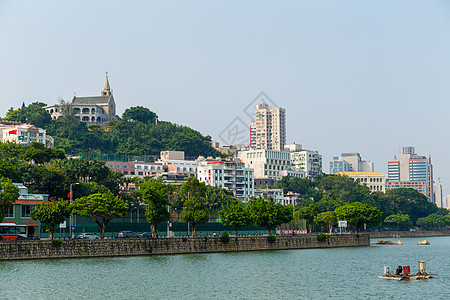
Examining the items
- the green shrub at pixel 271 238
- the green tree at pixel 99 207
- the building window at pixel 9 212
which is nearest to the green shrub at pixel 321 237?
the green shrub at pixel 271 238

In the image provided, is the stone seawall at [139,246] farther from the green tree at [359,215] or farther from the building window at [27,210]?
the green tree at [359,215]

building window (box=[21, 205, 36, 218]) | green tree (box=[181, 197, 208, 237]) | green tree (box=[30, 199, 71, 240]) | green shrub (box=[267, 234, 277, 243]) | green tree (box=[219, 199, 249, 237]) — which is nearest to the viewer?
green tree (box=[30, 199, 71, 240])

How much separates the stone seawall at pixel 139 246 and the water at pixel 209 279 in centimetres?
196

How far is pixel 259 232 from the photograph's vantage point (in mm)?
133250

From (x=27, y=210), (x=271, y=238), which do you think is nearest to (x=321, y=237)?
(x=271, y=238)

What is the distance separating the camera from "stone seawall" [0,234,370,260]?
81.5 metres

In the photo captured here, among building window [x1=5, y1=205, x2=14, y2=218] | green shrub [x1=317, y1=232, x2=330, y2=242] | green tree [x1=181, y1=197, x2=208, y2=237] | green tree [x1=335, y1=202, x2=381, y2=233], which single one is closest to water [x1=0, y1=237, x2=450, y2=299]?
green tree [x1=181, y1=197, x2=208, y2=237]

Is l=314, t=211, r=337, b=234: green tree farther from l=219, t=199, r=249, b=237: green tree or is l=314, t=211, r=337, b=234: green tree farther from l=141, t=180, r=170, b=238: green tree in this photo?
l=141, t=180, r=170, b=238: green tree

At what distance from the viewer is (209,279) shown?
71562 mm

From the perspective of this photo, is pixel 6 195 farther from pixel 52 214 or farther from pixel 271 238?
pixel 271 238

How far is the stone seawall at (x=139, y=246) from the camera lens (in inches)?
3209

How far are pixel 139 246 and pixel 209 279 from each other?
2313 cm

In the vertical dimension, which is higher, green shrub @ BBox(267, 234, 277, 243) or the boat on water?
green shrub @ BBox(267, 234, 277, 243)

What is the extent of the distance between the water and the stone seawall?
196cm
